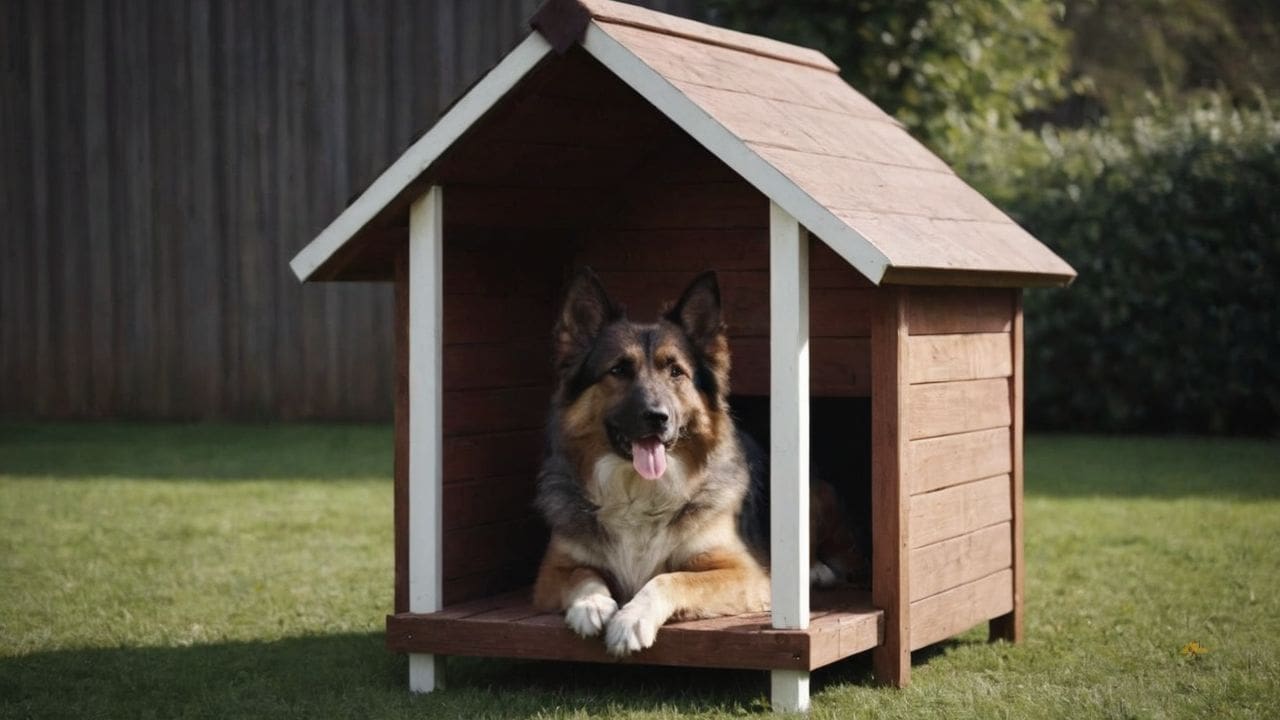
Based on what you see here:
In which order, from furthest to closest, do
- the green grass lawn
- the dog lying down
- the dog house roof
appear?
1. the dog lying down
2. the green grass lawn
3. the dog house roof

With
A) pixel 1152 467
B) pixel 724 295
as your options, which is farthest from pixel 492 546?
pixel 1152 467

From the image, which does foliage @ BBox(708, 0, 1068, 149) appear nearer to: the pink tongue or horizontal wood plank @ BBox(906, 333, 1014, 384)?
horizontal wood plank @ BBox(906, 333, 1014, 384)

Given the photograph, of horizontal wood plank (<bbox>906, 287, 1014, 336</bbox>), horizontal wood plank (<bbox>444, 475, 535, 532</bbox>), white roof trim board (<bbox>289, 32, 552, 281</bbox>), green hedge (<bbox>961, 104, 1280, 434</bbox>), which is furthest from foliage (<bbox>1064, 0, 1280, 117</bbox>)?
white roof trim board (<bbox>289, 32, 552, 281</bbox>)

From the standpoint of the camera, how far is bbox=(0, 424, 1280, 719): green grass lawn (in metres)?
5.73

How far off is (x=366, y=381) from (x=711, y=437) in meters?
8.83

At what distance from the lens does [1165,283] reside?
13.4 m

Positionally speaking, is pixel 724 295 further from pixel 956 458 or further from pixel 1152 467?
pixel 1152 467

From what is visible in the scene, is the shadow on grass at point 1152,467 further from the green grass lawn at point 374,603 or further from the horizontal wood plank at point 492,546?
the horizontal wood plank at point 492,546

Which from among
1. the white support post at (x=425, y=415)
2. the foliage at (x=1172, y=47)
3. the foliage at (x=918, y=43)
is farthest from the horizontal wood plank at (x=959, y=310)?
the foliage at (x=1172, y=47)

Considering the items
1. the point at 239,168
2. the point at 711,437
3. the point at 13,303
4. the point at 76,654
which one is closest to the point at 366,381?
the point at 239,168

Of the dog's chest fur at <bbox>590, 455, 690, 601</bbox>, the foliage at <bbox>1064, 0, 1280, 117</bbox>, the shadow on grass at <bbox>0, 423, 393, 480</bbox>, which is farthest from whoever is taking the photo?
the foliage at <bbox>1064, 0, 1280, 117</bbox>

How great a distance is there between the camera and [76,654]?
6.59m

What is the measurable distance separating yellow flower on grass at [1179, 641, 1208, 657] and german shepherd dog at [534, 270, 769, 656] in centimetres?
169

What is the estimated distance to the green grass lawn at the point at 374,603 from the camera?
18.8ft
